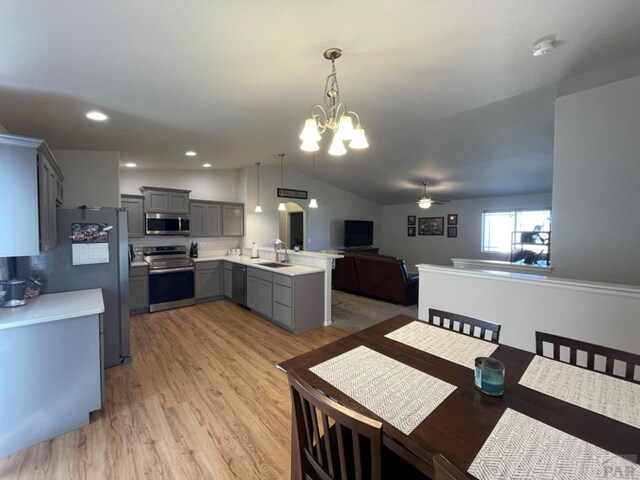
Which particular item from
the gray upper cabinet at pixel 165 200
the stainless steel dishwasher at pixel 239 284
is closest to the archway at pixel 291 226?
the stainless steel dishwasher at pixel 239 284

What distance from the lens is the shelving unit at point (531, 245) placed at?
6104 mm

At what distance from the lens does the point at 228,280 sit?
5.37 m

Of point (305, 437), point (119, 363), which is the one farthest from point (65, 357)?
point (305, 437)

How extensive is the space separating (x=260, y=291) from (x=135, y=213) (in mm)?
2656

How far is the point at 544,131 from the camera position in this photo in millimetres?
4000

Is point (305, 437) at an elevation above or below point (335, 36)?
below

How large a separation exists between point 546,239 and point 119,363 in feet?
27.0

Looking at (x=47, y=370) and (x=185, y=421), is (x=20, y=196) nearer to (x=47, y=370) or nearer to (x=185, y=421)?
(x=47, y=370)

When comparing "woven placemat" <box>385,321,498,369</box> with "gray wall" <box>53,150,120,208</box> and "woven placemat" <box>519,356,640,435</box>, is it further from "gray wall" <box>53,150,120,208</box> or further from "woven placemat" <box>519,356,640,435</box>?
"gray wall" <box>53,150,120,208</box>

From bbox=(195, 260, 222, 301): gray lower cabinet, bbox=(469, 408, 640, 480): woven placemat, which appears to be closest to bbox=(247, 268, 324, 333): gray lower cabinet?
A: bbox=(195, 260, 222, 301): gray lower cabinet

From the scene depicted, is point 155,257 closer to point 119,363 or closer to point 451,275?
point 119,363

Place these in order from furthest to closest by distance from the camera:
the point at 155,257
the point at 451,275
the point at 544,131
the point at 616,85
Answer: the point at 155,257 → the point at 544,131 → the point at 451,275 → the point at 616,85

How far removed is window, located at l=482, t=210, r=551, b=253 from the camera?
6938 millimetres

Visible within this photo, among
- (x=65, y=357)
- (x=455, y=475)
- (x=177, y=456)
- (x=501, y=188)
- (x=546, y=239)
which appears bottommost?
(x=177, y=456)
